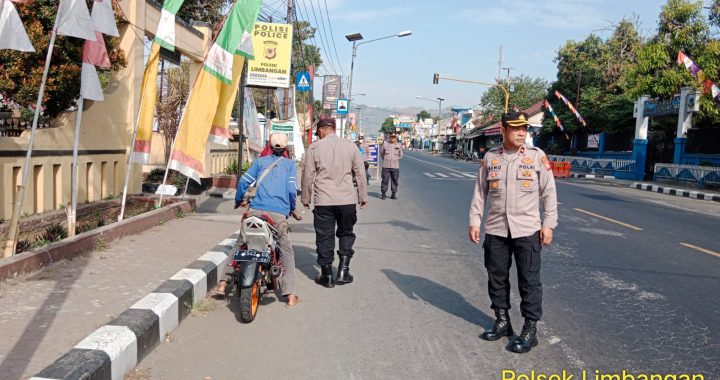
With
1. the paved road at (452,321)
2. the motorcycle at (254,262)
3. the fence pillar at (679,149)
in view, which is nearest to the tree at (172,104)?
the paved road at (452,321)

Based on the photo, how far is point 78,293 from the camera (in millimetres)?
4969

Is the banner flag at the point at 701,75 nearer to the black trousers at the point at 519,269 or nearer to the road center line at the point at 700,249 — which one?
the road center line at the point at 700,249

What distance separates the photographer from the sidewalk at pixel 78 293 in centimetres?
369

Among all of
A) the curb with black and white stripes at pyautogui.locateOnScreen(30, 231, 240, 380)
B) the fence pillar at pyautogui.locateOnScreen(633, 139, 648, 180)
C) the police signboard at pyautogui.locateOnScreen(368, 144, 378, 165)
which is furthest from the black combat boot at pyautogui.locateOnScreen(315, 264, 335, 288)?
the fence pillar at pyautogui.locateOnScreen(633, 139, 648, 180)

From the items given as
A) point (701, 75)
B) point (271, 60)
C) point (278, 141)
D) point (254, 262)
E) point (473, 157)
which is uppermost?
point (701, 75)

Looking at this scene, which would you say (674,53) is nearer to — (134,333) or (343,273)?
(343,273)

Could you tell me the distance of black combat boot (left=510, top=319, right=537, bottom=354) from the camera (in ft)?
14.1

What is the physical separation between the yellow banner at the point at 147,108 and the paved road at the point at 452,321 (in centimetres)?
257

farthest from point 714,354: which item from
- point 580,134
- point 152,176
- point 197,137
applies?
point 580,134

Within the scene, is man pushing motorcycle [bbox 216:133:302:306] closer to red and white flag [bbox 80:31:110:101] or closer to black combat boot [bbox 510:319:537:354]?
black combat boot [bbox 510:319:537:354]

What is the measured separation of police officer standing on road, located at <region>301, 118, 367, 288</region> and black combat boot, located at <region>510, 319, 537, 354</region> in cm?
238

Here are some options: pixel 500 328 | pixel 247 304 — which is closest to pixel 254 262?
pixel 247 304

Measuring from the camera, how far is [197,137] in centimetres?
866

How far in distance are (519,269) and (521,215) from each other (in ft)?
1.37
